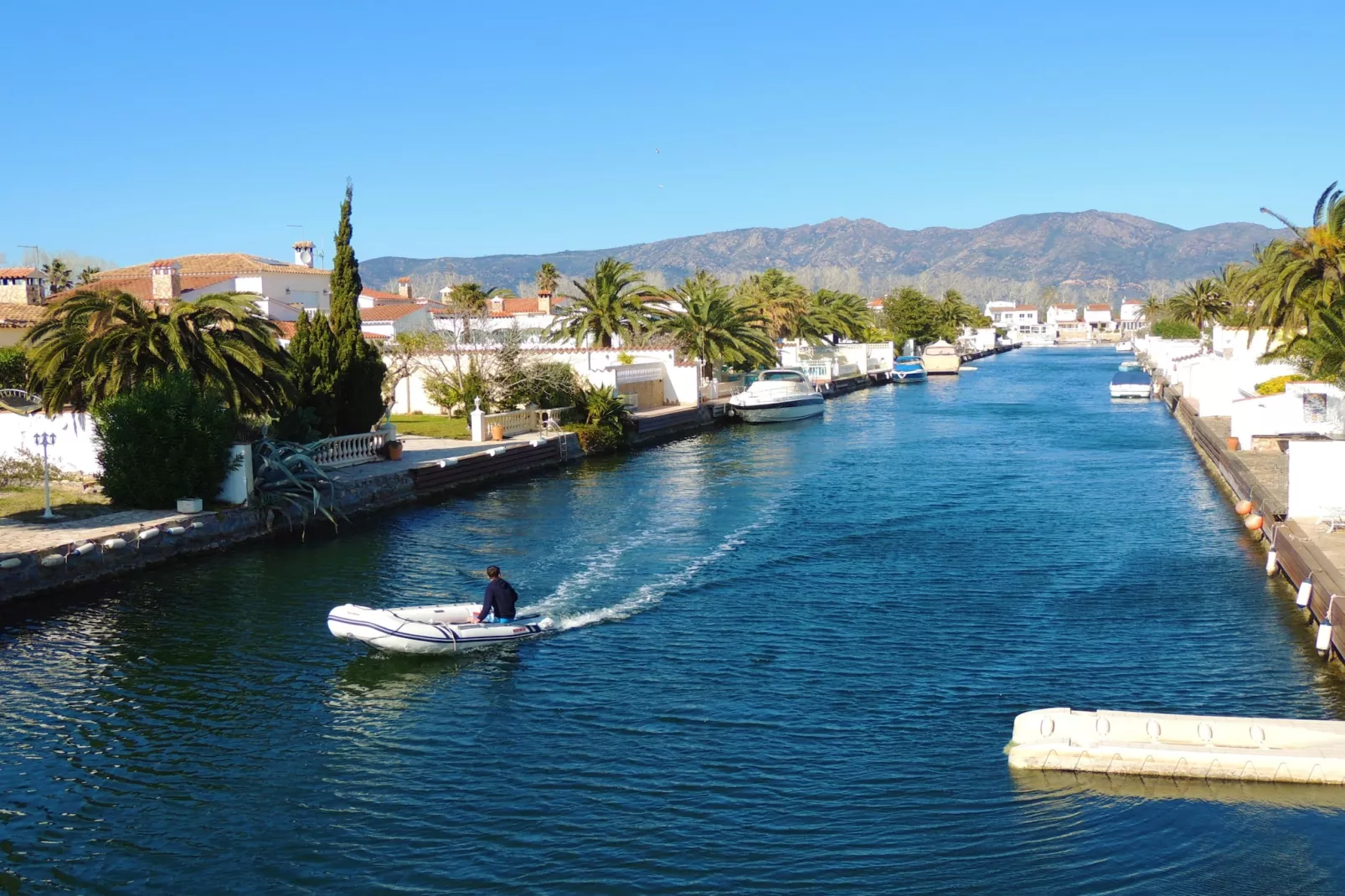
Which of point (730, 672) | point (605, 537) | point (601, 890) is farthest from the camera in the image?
point (605, 537)

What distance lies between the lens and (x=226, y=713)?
16.6 meters

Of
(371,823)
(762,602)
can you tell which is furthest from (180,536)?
(371,823)

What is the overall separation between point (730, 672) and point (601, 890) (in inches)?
270

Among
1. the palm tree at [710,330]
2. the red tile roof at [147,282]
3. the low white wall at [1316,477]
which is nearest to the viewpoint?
the low white wall at [1316,477]

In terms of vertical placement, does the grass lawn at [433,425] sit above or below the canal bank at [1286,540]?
above

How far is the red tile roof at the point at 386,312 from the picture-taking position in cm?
8531

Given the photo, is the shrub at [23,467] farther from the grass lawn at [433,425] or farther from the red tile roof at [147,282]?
the red tile roof at [147,282]

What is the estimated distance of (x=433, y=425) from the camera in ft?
164

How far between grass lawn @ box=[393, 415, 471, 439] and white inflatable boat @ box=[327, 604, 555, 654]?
26.7 meters

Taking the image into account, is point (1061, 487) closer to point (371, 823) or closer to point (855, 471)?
point (855, 471)

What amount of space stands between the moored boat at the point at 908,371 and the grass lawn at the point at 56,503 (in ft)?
289

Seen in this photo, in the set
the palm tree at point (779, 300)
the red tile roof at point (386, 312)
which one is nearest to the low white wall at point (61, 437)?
the red tile roof at point (386, 312)

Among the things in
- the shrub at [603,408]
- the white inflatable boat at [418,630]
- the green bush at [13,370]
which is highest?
the green bush at [13,370]

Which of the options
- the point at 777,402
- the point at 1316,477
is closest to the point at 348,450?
the point at 1316,477
